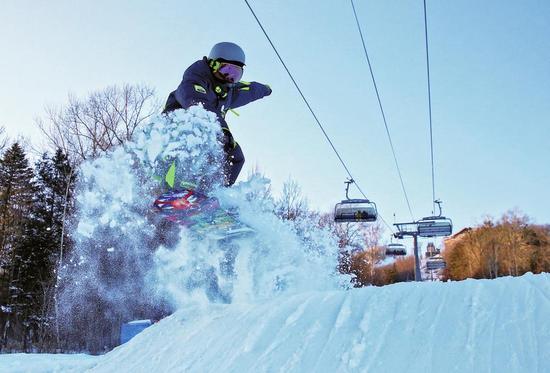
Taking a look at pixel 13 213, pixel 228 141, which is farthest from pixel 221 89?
pixel 13 213

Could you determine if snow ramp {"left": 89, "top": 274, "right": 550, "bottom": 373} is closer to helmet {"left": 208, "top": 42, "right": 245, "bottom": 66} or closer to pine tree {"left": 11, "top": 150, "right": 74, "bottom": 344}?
helmet {"left": 208, "top": 42, "right": 245, "bottom": 66}

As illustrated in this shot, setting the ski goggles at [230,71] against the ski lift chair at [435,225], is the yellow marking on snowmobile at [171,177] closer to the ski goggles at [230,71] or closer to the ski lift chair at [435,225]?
the ski goggles at [230,71]

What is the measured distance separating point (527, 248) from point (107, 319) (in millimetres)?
41864

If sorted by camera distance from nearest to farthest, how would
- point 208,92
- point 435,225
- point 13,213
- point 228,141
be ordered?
1. point 208,92
2. point 228,141
3. point 435,225
4. point 13,213

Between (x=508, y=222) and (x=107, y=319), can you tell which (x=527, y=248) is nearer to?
(x=508, y=222)

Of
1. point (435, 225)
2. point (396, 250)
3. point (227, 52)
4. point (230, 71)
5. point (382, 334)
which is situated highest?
point (227, 52)

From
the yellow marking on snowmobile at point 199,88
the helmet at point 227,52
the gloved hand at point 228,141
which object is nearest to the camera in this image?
the yellow marking on snowmobile at point 199,88

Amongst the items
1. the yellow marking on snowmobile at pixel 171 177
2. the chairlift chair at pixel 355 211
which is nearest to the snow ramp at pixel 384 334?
the yellow marking on snowmobile at pixel 171 177

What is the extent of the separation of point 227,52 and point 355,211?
32.3ft

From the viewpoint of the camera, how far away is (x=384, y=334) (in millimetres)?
→ 2379

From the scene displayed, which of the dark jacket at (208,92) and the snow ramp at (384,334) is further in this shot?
the dark jacket at (208,92)

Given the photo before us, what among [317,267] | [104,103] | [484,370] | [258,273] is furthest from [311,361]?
[104,103]

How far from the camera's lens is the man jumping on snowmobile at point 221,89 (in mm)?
5023

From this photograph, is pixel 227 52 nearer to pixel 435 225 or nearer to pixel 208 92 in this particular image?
pixel 208 92
